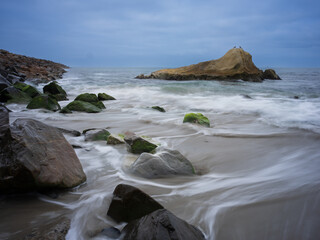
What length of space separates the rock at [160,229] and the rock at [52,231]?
45 centimetres

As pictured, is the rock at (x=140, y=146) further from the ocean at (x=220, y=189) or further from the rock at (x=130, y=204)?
the rock at (x=130, y=204)

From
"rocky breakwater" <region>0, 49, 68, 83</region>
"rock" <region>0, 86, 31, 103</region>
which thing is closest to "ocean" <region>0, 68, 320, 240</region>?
"rock" <region>0, 86, 31, 103</region>

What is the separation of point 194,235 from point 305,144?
9.76 feet

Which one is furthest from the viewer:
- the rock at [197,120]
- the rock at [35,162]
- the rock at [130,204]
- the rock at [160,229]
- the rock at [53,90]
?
the rock at [53,90]

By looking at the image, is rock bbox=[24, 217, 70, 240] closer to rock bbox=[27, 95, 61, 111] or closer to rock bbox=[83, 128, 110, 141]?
rock bbox=[83, 128, 110, 141]

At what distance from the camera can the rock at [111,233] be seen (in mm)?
1513

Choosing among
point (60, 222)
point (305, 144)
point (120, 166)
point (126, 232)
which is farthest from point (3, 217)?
point (305, 144)

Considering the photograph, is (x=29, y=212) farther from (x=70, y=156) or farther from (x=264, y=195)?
(x=264, y=195)

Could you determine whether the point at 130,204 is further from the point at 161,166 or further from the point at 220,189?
the point at 220,189

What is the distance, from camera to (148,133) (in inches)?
174

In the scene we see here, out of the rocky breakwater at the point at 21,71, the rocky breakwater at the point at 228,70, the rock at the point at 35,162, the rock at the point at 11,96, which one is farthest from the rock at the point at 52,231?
the rocky breakwater at the point at 228,70

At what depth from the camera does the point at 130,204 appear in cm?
165

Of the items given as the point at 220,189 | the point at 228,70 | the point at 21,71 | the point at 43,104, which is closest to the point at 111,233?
the point at 220,189

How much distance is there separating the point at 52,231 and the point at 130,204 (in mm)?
524
